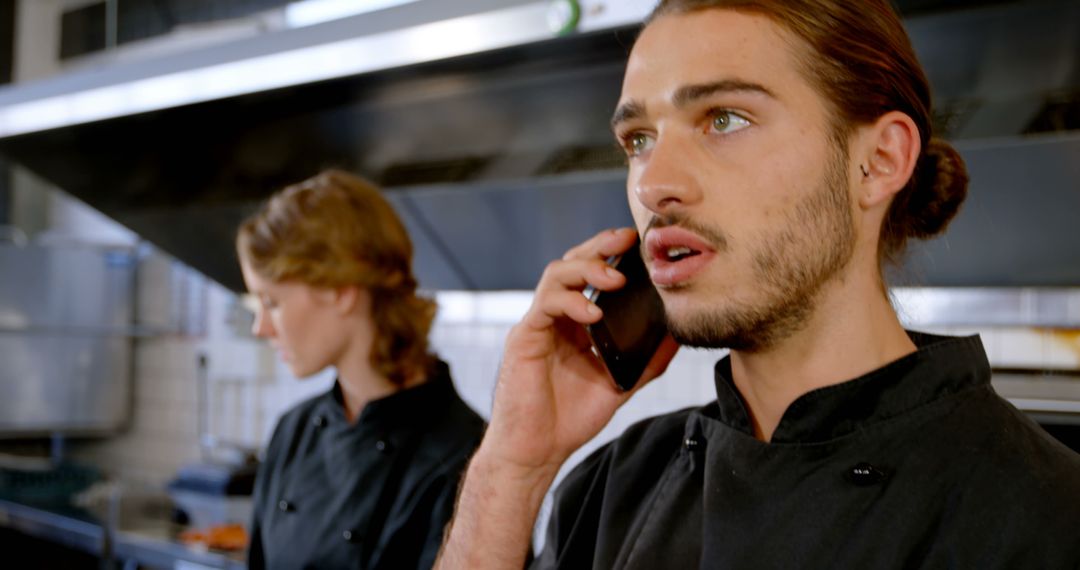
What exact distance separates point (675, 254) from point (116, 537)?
3.39 m

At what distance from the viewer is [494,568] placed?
1430 millimetres

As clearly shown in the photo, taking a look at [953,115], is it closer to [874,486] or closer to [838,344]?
[838,344]

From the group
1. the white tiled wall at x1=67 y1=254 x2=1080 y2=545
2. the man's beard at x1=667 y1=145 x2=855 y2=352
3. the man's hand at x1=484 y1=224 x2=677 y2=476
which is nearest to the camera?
the man's beard at x1=667 y1=145 x2=855 y2=352

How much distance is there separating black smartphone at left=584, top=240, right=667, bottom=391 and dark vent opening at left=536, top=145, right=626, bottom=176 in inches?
63.0

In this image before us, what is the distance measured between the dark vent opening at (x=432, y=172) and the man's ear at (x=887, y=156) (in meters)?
2.20

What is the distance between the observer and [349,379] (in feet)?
7.60

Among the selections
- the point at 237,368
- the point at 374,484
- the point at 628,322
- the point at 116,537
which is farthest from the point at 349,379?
the point at 237,368

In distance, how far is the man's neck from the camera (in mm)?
1194

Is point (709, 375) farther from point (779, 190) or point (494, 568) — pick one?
point (779, 190)

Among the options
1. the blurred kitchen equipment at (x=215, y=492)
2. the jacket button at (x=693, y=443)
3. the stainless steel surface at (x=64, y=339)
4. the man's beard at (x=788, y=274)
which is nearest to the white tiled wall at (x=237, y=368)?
the stainless steel surface at (x=64, y=339)

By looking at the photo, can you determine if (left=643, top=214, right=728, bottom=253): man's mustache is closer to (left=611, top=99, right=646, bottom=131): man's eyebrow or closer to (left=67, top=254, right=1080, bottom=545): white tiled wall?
(left=611, top=99, right=646, bottom=131): man's eyebrow

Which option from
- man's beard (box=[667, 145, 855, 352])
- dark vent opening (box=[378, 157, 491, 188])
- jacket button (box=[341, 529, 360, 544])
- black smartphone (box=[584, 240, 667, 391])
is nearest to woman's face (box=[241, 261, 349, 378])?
jacket button (box=[341, 529, 360, 544])

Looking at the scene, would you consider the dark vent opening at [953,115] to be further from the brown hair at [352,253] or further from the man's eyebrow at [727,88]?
the man's eyebrow at [727,88]

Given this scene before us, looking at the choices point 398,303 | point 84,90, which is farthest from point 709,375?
point 84,90
